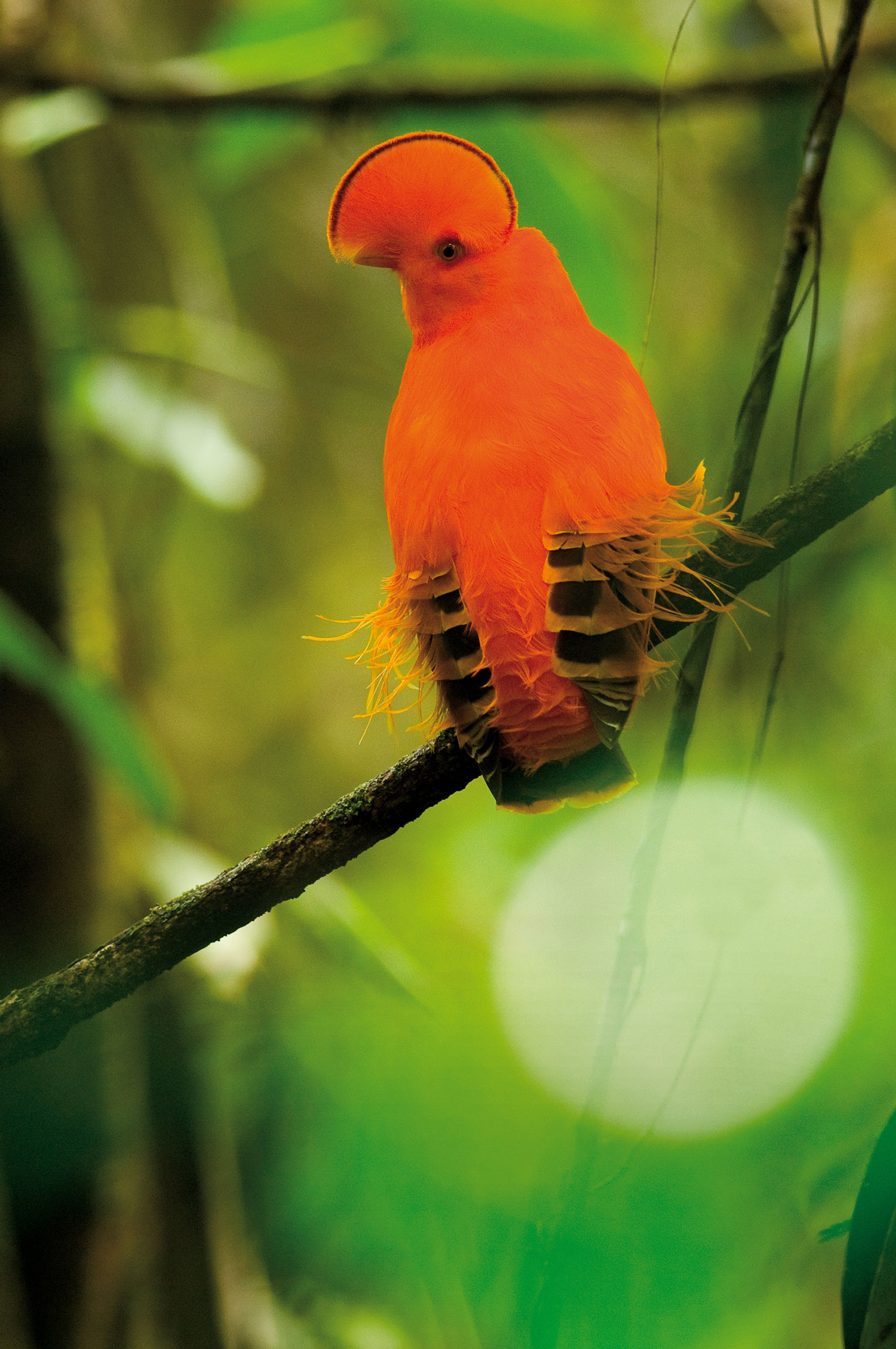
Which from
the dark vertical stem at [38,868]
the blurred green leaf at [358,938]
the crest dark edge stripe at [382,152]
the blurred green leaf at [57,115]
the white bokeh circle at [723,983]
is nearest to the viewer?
the crest dark edge stripe at [382,152]

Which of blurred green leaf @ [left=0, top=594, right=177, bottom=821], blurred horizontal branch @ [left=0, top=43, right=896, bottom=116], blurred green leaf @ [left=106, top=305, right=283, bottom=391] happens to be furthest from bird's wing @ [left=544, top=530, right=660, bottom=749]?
blurred green leaf @ [left=106, top=305, right=283, bottom=391]

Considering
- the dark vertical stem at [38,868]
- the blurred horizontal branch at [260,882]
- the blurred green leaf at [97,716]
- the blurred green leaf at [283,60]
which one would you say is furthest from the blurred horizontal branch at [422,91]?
the blurred horizontal branch at [260,882]

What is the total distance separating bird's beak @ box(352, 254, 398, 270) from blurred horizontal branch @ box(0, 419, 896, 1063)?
0.22 meters

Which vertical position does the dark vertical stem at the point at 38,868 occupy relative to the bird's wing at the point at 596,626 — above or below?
above

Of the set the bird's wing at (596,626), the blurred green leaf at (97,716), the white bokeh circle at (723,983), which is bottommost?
the white bokeh circle at (723,983)

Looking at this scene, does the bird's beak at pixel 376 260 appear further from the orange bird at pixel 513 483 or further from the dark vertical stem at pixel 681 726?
the dark vertical stem at pixel 681 726

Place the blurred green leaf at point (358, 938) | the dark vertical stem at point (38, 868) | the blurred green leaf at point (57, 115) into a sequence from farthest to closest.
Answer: the blurred green leaf at point (57, 115) → the dark vertical stem at point (38, 868) → the blurred green leaf at point (358, 938)

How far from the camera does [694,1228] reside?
2.57ft

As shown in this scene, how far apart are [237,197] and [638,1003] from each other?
2486mm

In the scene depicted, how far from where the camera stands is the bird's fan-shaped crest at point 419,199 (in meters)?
0.50

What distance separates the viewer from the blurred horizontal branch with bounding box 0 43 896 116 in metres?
1.45

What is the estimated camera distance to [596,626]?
50 centimetres

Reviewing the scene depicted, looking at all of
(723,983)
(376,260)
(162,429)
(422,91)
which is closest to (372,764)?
(162,429)

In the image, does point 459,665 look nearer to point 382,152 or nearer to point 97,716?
point 382,152
